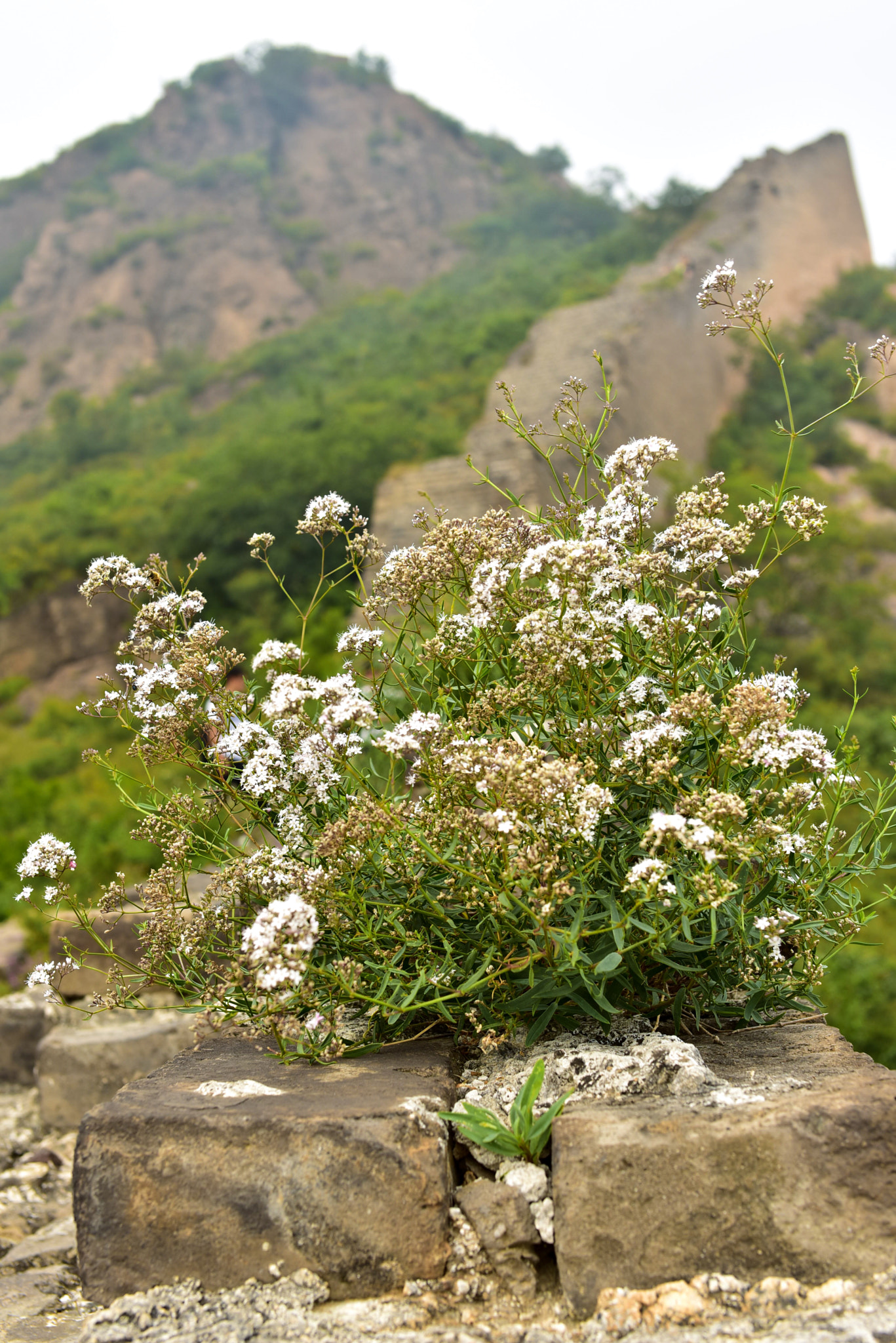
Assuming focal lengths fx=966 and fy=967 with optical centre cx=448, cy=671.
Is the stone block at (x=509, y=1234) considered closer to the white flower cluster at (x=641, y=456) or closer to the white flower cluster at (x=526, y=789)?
the white flower cluster at (x=526, y=789)

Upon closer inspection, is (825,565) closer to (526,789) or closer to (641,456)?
(641,456)

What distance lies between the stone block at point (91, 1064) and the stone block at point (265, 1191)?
249cm

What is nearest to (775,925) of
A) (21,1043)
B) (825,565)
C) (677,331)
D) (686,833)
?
(686,833)

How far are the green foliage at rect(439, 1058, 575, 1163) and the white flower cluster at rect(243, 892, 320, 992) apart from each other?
0.42 meters

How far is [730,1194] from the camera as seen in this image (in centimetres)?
158

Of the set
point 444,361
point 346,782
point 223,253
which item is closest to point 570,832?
point 346,782

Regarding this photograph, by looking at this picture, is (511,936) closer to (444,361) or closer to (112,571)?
(112,571)

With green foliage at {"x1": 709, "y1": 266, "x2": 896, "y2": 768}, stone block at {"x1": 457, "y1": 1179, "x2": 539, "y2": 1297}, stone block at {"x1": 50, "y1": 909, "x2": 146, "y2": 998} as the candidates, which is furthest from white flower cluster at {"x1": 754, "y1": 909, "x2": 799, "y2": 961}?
green foliage at {"x1": 709, "y1": 266, "x2": 896, "y2": 768}

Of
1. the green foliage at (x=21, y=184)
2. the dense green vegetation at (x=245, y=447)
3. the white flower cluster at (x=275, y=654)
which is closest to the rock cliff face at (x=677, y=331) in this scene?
the dense green vegetation at (x=245, y=447)

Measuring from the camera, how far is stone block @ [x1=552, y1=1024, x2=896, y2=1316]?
1.57 metres

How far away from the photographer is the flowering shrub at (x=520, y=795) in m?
1.76

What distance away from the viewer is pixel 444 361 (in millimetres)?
23938

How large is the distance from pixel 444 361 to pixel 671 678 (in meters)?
23.2

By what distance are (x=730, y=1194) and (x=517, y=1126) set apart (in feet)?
1.29
